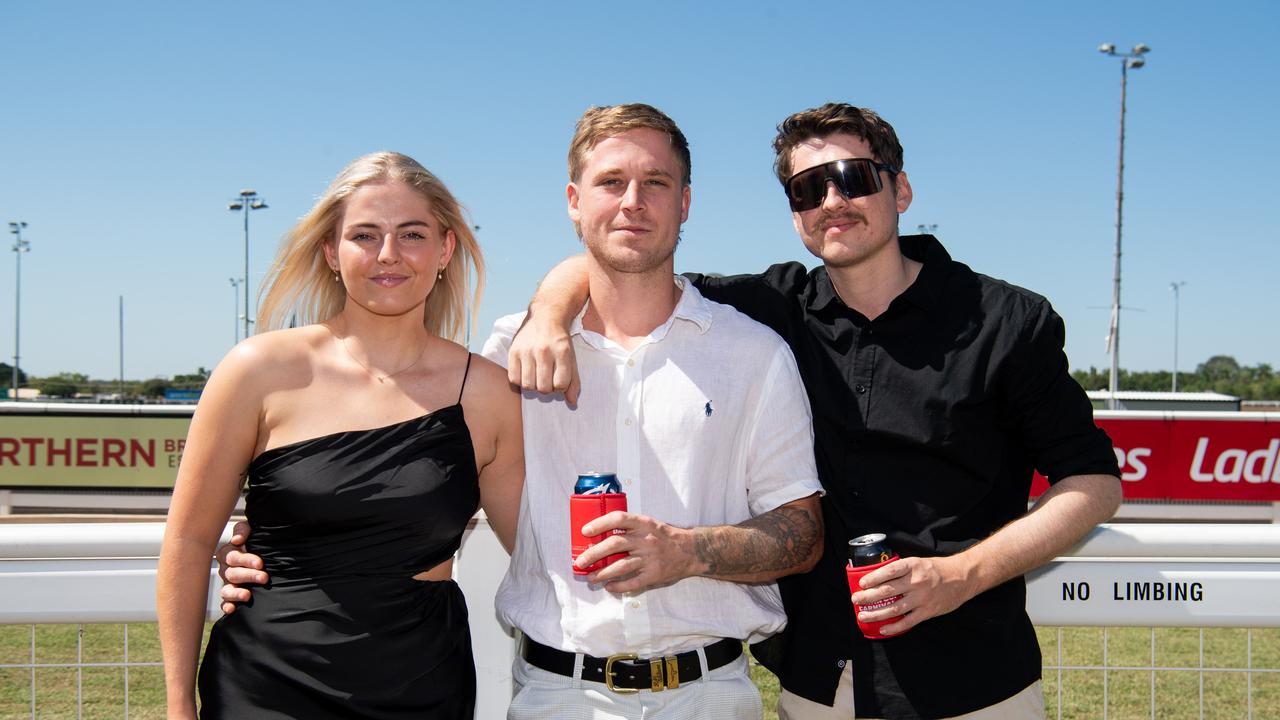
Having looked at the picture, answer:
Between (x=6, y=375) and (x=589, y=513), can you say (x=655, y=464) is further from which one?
(x=6, y=375)

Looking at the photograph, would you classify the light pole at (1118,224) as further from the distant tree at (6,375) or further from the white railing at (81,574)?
the distant tree at (6,375)

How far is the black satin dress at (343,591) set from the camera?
216cm

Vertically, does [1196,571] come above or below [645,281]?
below

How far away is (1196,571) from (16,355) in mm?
70446

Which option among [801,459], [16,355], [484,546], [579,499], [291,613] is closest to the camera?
[579,499]

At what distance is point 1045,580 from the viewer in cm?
278

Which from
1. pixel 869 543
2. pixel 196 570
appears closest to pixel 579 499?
pixel 869 543

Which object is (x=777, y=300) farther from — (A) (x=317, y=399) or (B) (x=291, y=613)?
(B) (x=291, y=613)

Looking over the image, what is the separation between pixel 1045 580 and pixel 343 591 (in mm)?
2059

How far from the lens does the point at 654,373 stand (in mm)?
2529

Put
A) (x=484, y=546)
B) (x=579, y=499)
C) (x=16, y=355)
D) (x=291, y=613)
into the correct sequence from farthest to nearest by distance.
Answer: (x=16, y=355) < (x=484, y=546) < (x=291, y=613) < (x=579, y=499)

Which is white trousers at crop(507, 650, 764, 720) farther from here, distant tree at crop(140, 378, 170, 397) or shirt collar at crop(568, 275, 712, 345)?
distant tree at crop(140, 378, 170, 397)

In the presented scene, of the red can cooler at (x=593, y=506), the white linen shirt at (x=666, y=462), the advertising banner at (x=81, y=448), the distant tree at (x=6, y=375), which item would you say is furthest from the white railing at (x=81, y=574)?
the distant tree at (x=6, y=375)

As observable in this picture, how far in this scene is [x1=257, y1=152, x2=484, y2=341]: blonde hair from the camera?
2.44 metres
